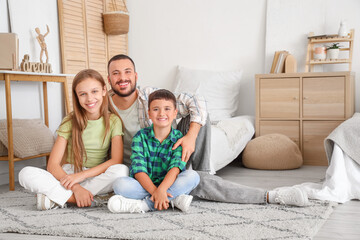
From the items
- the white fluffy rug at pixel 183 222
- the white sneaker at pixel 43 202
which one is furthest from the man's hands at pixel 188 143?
the white sneaker at pixel 43 202

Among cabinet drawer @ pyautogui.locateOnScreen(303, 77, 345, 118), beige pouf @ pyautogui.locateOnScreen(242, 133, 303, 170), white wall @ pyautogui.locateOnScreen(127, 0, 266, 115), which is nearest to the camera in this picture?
beige pouf @ pyautogui.locateOnScreen(242, 133, 303, 170)

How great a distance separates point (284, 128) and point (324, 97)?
0.38 meters

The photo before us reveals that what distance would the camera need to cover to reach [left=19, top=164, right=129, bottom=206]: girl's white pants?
6.35 feet

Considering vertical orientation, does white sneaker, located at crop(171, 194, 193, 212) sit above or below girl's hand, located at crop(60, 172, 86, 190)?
below

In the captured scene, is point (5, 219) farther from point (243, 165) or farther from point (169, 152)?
point (243, 165)

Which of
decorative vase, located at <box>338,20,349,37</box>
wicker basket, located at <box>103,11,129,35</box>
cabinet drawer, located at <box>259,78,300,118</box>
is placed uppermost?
wicker basket, located at <box>103,11,129,35</box>

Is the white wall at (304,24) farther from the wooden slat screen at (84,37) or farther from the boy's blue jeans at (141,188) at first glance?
the boy's blue jeans at (141,188)

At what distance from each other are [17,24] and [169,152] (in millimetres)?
1687

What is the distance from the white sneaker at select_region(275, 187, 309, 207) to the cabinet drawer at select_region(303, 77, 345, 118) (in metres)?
1.43

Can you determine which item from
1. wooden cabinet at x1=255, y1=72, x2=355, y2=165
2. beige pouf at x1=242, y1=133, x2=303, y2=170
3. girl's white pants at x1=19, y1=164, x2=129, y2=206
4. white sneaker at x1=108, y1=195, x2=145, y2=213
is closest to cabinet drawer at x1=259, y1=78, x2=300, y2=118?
wooden cabinet at x1=255, y1=72, x2=355, y2=165

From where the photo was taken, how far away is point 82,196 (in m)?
1.99

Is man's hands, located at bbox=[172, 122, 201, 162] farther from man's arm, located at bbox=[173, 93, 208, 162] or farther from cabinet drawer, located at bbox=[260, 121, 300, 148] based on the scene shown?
cabinet drawer, located at bbox=[260, 121, 300, 148]

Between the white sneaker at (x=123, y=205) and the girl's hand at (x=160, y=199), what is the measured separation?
0.08 m

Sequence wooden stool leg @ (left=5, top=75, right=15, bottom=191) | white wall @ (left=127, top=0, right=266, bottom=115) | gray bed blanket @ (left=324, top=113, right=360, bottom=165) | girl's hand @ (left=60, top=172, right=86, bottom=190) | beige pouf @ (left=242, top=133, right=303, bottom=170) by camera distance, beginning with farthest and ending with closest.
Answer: white wall @ (left=127, top=0, right=266, bottom=115) → beige pouf @ (left=242, top=133, right=303, bottom=170) → wooden stool leg @ (left=5, top=75, right=15, bottom=191) → gray bed blanket @ (left=324, top=113, right=360, bottom=165) → girl's hand @ (left=60, top=172, right=86, bottom=190)
